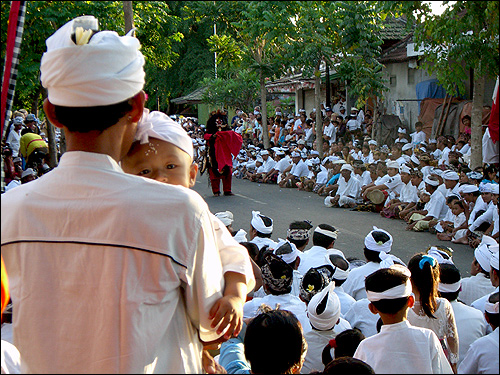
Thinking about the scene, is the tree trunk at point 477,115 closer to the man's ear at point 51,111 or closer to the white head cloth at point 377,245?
the white head cloth at point 377,245

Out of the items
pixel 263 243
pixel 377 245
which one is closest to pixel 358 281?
pixel 377 245

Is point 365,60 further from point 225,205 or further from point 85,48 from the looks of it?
point 85,48

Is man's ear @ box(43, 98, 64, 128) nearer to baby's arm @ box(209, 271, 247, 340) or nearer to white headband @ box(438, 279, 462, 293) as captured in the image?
baby's arm @ box(209, 271, 247, 340)

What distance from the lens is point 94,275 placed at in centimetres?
159

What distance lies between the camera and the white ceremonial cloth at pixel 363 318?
178 inches

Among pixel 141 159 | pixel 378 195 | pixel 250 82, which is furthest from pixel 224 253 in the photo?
pixel 250 82

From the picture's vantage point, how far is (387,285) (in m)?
3.22

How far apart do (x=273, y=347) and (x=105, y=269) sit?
4.29ft

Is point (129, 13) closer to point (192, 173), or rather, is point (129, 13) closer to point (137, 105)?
point (192, 173)

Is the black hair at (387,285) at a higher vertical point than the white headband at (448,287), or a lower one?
higher

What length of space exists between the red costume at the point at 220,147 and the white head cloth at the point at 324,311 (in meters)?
10.3

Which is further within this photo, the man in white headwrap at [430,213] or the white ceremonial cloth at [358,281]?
the man in white headwrap at [430,213]

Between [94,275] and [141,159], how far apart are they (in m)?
0.67

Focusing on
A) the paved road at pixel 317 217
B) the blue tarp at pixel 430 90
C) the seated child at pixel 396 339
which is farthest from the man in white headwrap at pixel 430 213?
the seated child at pixel 396 339
